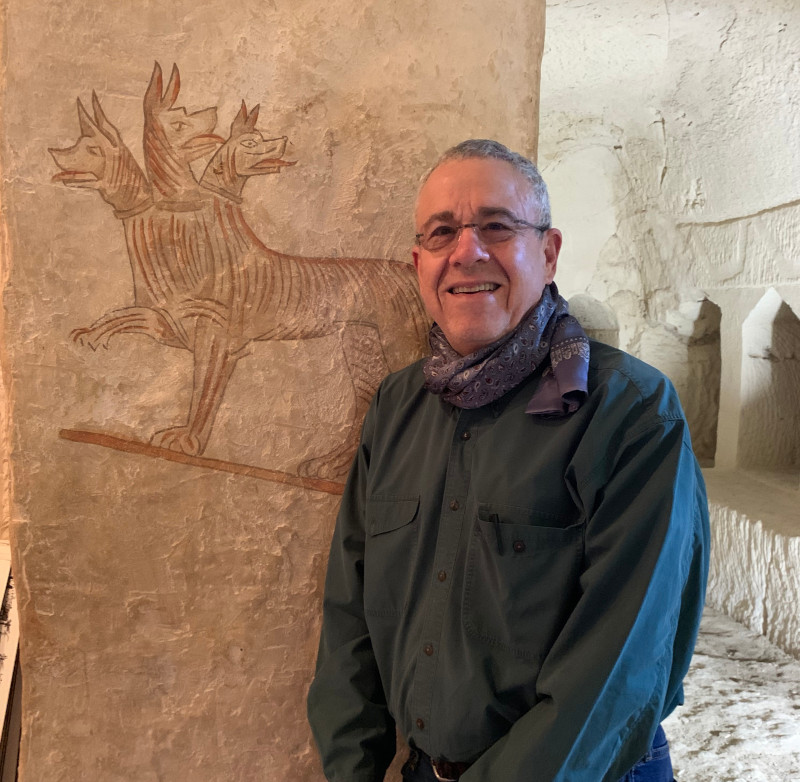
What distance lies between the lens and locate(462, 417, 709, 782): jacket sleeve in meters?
1.14

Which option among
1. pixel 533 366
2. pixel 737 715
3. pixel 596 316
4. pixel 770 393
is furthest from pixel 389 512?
pixel 596 316

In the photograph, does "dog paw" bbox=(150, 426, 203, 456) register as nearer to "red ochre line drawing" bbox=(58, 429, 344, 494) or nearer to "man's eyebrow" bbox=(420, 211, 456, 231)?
"red ochre line drawing" bbox=(58, 429, 344, 494)

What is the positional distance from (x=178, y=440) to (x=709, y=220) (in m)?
4.85

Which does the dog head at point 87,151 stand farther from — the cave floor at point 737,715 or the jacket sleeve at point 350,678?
the cave floor at point 737,715

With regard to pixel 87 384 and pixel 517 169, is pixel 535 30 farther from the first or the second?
pixel 87 384

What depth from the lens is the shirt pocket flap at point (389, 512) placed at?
151cm

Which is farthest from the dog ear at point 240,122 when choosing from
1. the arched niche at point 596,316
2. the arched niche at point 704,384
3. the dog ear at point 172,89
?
the arched niche at point 704,384

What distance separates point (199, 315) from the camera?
1895mm

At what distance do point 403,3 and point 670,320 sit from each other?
4.70 m

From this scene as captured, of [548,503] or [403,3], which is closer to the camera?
[548,503]

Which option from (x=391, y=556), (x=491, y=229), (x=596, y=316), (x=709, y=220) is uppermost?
(x=709, y=220)

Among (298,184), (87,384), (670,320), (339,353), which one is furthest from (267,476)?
(670,320)

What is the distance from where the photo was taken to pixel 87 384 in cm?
188

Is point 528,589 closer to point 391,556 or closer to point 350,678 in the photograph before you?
point 391,556
